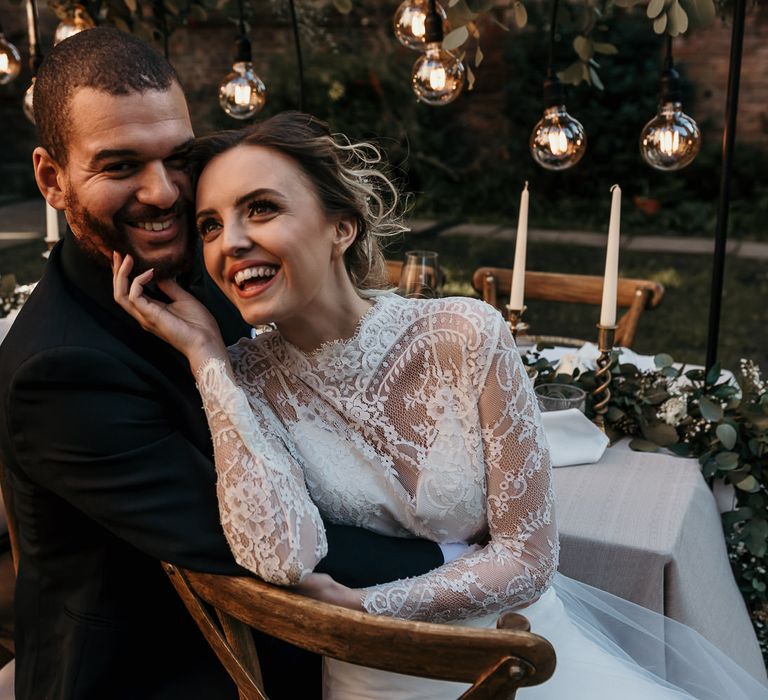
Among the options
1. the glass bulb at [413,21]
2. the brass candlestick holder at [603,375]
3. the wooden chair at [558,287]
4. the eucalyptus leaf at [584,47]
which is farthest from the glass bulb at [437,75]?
the wooden chair at [558,287]

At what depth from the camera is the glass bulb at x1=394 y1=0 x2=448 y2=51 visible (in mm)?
2648

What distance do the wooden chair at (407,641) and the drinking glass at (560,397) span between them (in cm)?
118

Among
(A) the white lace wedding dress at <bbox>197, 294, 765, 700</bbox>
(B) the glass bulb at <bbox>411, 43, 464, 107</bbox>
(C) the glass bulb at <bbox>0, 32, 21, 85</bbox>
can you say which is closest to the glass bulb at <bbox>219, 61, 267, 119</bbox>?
(B) the glass bulb at <bbox>411, 43, 464, 107</bbox>

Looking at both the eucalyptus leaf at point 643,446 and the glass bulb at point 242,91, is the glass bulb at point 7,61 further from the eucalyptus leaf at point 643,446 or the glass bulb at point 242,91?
the eucalyptus leaf at point 643,446

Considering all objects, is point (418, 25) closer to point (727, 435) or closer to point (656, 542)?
point (727, 435)

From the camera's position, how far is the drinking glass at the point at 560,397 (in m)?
2.17

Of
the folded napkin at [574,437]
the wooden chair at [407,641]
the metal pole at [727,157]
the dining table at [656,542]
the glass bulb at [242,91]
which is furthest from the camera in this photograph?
the glass bulb at [242,91]

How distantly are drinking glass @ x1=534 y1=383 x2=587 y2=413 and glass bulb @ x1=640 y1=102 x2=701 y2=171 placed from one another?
2.18 ft

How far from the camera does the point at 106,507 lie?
4.38 ft

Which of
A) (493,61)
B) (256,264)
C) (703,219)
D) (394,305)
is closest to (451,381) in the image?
(394,305)

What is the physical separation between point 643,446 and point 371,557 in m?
0.99

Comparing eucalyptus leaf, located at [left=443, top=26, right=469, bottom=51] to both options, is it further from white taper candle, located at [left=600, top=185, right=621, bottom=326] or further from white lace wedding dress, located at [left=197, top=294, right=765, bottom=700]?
white lace wedding dress, located at [left=197, top=294, right=765, bottom=700]

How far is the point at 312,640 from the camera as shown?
3.56ft

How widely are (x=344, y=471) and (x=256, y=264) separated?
16.0 inches
